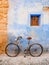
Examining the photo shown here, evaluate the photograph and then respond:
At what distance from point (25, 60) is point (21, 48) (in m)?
1.08

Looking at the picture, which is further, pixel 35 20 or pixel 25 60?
pixel 35 20

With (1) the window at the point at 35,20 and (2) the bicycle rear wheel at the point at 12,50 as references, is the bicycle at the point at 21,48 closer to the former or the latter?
(2) the bicycle rear wheel at the point at 12,50

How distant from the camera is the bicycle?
28.1 ft

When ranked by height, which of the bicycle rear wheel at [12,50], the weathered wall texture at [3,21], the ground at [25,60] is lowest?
the ground at [25,60]

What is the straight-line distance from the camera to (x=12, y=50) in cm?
873

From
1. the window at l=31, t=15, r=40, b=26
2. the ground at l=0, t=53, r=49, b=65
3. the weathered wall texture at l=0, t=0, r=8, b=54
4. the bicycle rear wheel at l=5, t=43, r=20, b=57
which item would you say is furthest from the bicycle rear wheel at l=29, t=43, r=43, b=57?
the weathered wall texture at l=0, t=0, r=8, b=54

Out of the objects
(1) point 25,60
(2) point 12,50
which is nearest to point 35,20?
(2) point 12,50

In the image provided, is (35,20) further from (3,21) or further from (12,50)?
(12,50)

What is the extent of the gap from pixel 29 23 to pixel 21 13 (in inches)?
19.6

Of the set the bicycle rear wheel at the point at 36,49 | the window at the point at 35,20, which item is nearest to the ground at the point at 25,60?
the bicycle rear wheel at the point at 36,49

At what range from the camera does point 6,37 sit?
343 inches

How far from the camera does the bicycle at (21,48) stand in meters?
8.55

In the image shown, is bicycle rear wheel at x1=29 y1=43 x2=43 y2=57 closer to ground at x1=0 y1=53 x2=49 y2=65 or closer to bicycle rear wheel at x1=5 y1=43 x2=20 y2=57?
ground at x1=0 y1=53 x2=49 y2=65

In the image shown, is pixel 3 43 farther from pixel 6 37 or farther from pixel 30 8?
pixel 30 8
